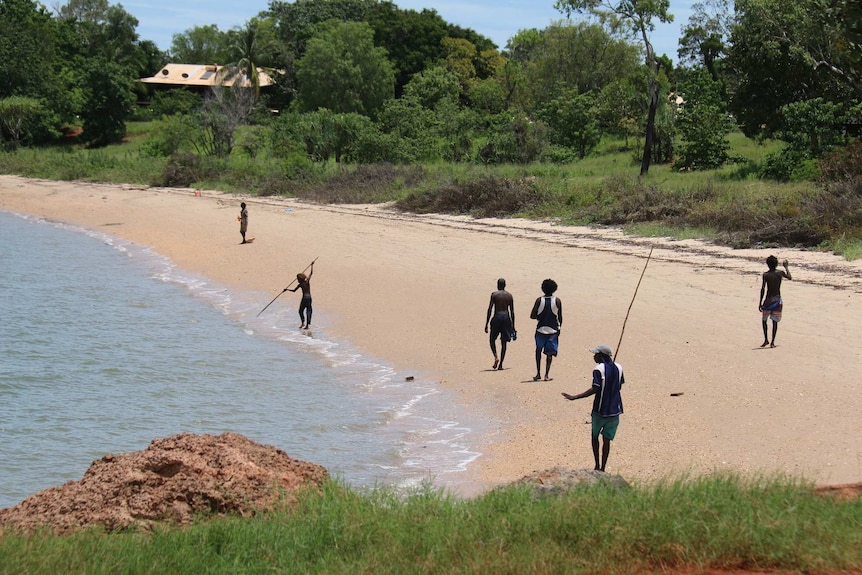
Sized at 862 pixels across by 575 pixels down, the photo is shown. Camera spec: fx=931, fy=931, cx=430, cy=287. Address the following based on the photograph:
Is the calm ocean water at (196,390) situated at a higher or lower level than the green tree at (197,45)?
lower

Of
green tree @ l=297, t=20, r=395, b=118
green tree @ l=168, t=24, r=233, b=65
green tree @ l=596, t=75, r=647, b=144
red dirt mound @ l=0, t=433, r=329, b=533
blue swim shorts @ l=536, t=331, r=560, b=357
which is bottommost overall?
red dirt mound @ l=0, t=433, r=329, b=533

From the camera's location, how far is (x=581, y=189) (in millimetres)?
30391

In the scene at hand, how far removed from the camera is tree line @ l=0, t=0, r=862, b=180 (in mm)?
34844

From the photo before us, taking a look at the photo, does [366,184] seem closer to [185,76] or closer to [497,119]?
[497,119]

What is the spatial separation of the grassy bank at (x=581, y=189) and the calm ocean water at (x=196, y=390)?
37.6ft

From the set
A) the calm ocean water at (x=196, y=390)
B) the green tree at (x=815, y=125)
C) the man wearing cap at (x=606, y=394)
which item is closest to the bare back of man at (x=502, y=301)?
the calm ocean water at (x=196, y=390)

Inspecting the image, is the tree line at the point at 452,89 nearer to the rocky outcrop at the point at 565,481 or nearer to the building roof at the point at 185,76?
the building roof at the point at 185,76

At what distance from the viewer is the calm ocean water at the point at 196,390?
1081cm

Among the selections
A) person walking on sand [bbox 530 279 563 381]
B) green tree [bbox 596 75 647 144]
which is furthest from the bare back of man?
green tree [bbox 596 75 647 144]

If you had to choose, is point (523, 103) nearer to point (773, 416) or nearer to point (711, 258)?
point (711, 258)

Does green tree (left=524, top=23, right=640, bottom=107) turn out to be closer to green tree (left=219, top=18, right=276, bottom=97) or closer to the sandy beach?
green tree (left=219, top=18, right=276, bottom=97)

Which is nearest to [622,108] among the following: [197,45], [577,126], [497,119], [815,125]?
[577,126]

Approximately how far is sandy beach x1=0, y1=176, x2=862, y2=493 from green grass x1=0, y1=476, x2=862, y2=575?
101 inches

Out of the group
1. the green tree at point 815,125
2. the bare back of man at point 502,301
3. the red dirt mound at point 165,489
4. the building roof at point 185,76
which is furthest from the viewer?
the building roof at point 185,76
